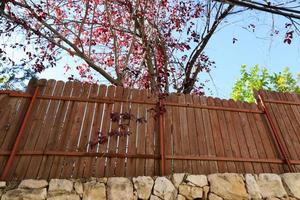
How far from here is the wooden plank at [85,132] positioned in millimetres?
3781

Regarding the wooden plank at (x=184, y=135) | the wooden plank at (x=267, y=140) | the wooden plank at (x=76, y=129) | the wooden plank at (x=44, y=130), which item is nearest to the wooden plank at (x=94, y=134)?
the wooden plank at (x=76, y=129)

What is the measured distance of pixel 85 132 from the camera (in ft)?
13.6

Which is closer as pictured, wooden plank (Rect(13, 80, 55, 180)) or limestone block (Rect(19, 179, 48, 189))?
limestone block (Rect(19, 179, 48, 189))

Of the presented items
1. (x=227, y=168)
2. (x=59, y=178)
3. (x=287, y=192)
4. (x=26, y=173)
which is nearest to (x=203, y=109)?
(x=227, y=168)

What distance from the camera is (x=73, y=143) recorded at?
398cm

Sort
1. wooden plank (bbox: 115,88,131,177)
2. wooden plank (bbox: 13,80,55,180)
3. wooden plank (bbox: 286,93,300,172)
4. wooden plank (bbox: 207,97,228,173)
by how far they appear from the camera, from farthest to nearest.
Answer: wooden plank (bbox: 286,93,300,172), wooden plank (bbox: 207,97,228,173), wooden plank (bbox: 115,88,131,177), wooden plank (bbox: 13,80,55,180)

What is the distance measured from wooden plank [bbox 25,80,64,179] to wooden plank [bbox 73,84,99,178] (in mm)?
465

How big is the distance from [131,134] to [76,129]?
0.83m

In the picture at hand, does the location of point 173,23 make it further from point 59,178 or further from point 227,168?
point 59,178

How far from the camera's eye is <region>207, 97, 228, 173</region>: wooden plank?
13.8 feet

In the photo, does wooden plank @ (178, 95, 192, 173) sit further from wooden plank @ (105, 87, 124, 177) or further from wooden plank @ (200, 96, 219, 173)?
wooden plank @ (105, 87, 124, 177)

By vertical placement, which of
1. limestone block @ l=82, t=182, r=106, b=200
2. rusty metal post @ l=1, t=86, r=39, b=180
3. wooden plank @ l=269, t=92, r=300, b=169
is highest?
wooden plank @ l=269, t=92, r=300, b=169

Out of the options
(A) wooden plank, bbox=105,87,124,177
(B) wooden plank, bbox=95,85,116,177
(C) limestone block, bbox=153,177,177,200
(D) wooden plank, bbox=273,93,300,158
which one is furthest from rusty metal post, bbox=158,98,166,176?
(D) wooden plank, bbox=273,93,300,158

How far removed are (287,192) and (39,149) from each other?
11.8 ft
